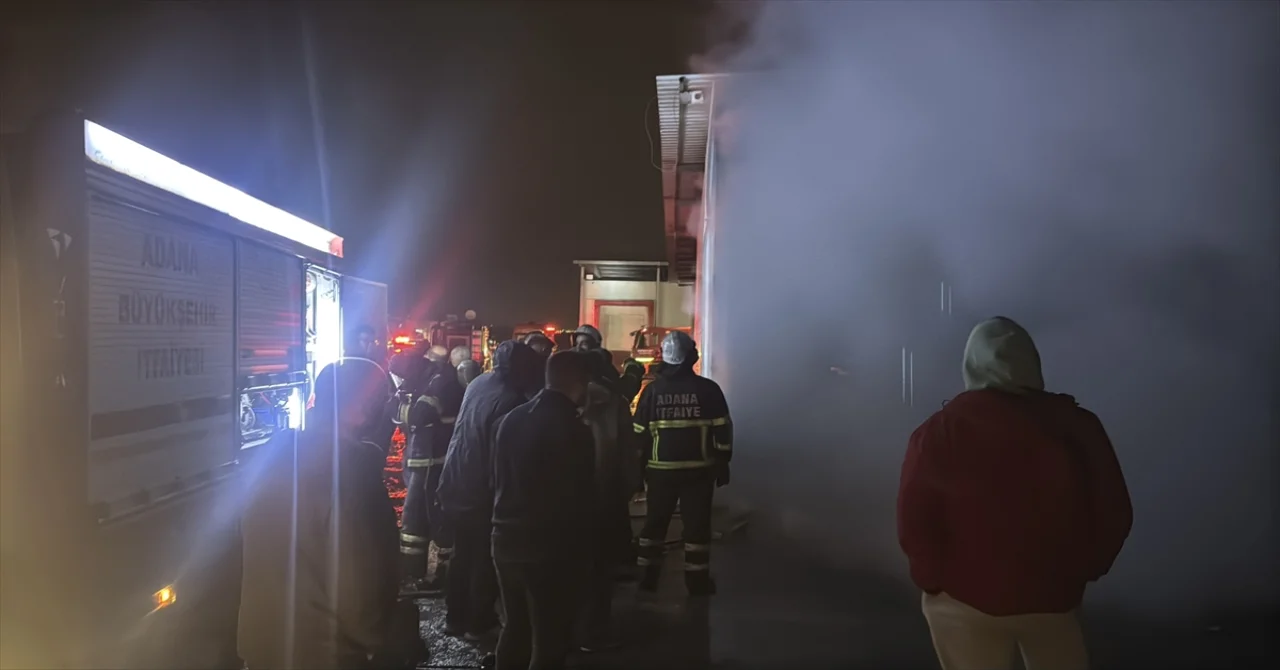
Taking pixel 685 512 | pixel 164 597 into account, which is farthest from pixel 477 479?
pixel 685 512

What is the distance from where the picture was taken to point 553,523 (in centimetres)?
283

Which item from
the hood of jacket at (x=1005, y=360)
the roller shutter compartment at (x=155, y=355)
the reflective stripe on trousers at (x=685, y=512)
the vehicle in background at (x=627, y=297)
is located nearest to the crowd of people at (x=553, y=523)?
the hood of jacket at (x=1005, y=360)

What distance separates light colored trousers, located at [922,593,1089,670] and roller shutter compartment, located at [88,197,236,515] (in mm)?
3057

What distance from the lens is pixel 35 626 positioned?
2441 millimetres

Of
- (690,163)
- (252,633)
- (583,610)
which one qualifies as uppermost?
(690,163)

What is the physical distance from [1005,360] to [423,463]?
12.4 ft

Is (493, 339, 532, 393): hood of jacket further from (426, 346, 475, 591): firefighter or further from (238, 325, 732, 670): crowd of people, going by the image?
(426, 346, 475, 591): firefighter

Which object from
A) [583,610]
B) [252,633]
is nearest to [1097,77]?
[583,610]

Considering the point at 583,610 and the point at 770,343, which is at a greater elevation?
the point at 770,343

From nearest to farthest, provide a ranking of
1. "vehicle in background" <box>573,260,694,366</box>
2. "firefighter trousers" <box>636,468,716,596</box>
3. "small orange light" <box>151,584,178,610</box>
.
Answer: "small orange light" <box>151,584,178,610</box> → "firefighter trousers" <box>636,468,716,596</box> → "vehicle in background" <box>573,260,694,366</box>

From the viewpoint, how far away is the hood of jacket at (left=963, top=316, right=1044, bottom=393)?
218cm

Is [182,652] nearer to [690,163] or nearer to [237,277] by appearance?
[237,277]

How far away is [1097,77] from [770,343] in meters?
2.89

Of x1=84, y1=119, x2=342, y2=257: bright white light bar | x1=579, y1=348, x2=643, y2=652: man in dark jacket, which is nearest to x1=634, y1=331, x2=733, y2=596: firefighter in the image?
x1=579, y1=348, x2=643, y2=652: man in dark jacket
